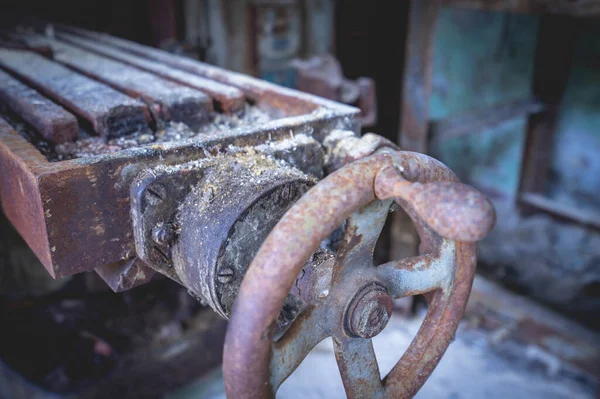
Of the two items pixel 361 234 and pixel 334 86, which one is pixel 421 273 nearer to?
pixel 361 234

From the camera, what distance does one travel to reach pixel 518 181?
12.6ft

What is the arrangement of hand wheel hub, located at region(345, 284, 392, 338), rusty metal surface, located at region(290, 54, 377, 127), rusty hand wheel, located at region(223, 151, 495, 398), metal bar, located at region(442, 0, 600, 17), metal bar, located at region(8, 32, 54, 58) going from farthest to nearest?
1. metal bar, located at region(442, 0, 600, 17)
2. rusty metal surface, located at region(290, 54, 377, 127)
3. metal bar, located at region(8, 32, 54, 58)
4. hand wheel hub, located at region(345, 284, 392, 338)
5. rusty hand wheel, located at region(223, 151, 495, 398)

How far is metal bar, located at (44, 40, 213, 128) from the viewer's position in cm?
120

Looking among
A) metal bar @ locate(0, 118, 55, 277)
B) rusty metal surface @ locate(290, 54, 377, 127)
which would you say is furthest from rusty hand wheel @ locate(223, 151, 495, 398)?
rusty metal surface @ locate(290, 54, 377, 127)

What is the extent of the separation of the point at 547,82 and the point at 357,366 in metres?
3.41

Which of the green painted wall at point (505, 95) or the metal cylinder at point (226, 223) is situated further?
the green painted wall at point (505, 95)

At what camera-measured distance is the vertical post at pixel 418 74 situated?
95.5 inches

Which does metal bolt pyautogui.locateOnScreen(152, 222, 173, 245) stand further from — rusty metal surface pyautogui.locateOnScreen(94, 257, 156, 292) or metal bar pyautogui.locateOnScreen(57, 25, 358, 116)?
metal bar pyautogui.locateOnScreen(57, 25, 358, 116)

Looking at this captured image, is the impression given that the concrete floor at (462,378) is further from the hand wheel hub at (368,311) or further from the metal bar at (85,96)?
the hand wheel hub at (368,311)

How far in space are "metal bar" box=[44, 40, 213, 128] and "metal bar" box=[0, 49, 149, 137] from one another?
44 mm

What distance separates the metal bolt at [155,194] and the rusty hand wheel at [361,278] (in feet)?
0.97

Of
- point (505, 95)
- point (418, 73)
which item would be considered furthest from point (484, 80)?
point (418, 73)

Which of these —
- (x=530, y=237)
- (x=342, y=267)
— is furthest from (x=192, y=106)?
(x=530, y=237)

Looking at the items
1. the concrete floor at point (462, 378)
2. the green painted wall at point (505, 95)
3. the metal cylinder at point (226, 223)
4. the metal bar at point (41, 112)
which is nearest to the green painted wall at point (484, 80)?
the green painted wall at point (505, 95)
